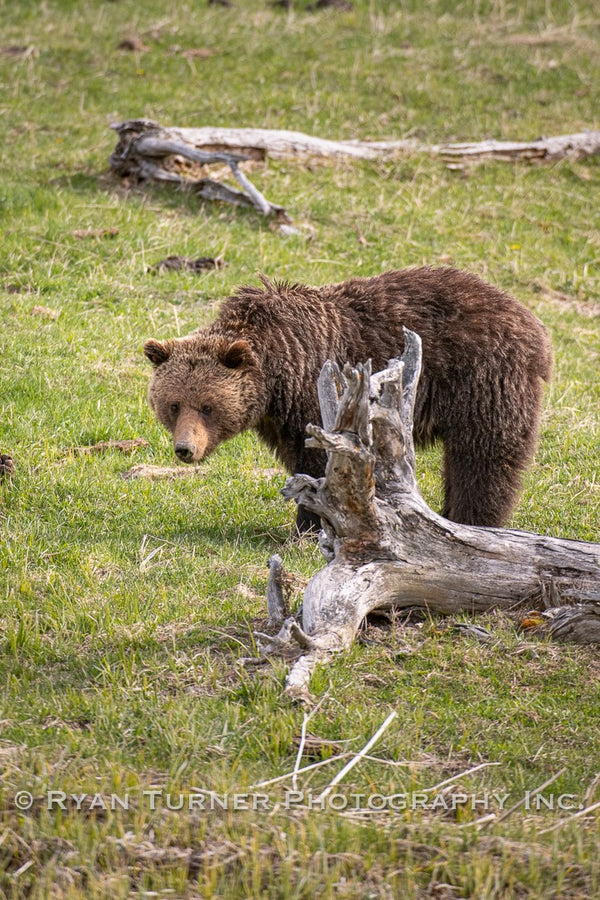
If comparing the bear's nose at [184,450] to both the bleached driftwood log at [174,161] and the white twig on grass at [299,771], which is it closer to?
the white twig on grass at [299,771]

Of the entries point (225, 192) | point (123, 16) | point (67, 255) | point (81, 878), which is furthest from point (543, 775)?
point (123, 16)

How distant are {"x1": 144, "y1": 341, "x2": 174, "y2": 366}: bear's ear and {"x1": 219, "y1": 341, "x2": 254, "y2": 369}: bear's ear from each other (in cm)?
41

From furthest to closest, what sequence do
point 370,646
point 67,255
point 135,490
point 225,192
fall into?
point 225,192 < point 67,255 < point 135,490 < point 370,646

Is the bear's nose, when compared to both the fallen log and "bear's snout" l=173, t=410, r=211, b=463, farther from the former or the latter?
the fallen log

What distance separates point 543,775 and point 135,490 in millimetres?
3950

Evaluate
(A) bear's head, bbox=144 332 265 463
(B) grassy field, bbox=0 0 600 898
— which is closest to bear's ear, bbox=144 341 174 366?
(A) bear's head, bbox=144 332 265 463

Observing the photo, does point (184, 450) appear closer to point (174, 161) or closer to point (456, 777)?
point (456, 777)

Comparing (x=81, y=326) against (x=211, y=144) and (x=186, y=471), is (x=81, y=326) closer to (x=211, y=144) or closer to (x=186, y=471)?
(x=186, y=471)

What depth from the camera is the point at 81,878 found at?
333 centimetres

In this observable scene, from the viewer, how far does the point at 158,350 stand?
6938 mm

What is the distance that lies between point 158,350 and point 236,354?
56 cm

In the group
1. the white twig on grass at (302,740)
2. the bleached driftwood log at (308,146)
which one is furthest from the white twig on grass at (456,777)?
the bleached driftwood log at (308,146)

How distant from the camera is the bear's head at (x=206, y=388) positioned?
6.74 meters

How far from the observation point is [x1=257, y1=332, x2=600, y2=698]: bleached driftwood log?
15.8 feet
